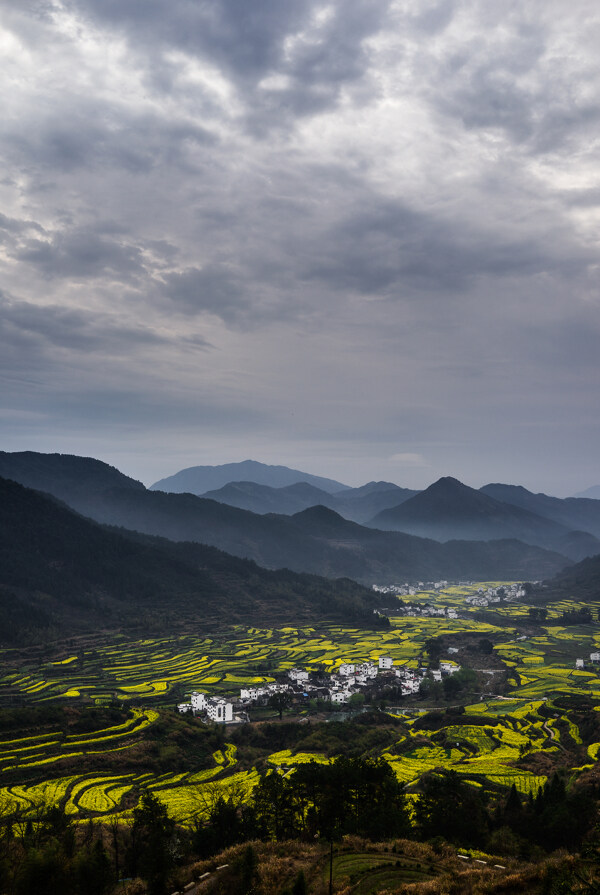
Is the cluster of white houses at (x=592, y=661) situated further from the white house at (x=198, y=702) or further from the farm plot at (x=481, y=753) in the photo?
the white house at (x=198, y=702)

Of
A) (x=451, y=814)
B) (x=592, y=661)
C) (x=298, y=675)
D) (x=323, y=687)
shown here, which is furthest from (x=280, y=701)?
(x=592, y=661)

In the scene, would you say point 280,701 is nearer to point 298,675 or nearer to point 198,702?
point 198,702

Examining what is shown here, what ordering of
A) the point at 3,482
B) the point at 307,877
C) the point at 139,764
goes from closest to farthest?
the point at 307,877 < the point at 139,764 < the point at 3,482

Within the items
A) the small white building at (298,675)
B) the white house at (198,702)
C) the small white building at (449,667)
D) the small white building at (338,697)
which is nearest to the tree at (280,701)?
the small white building at (338,697)

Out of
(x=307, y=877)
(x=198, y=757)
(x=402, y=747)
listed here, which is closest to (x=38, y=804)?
(x=198, y=757)

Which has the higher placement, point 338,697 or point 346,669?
point 346,669

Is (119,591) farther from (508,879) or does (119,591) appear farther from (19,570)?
(508,879)
